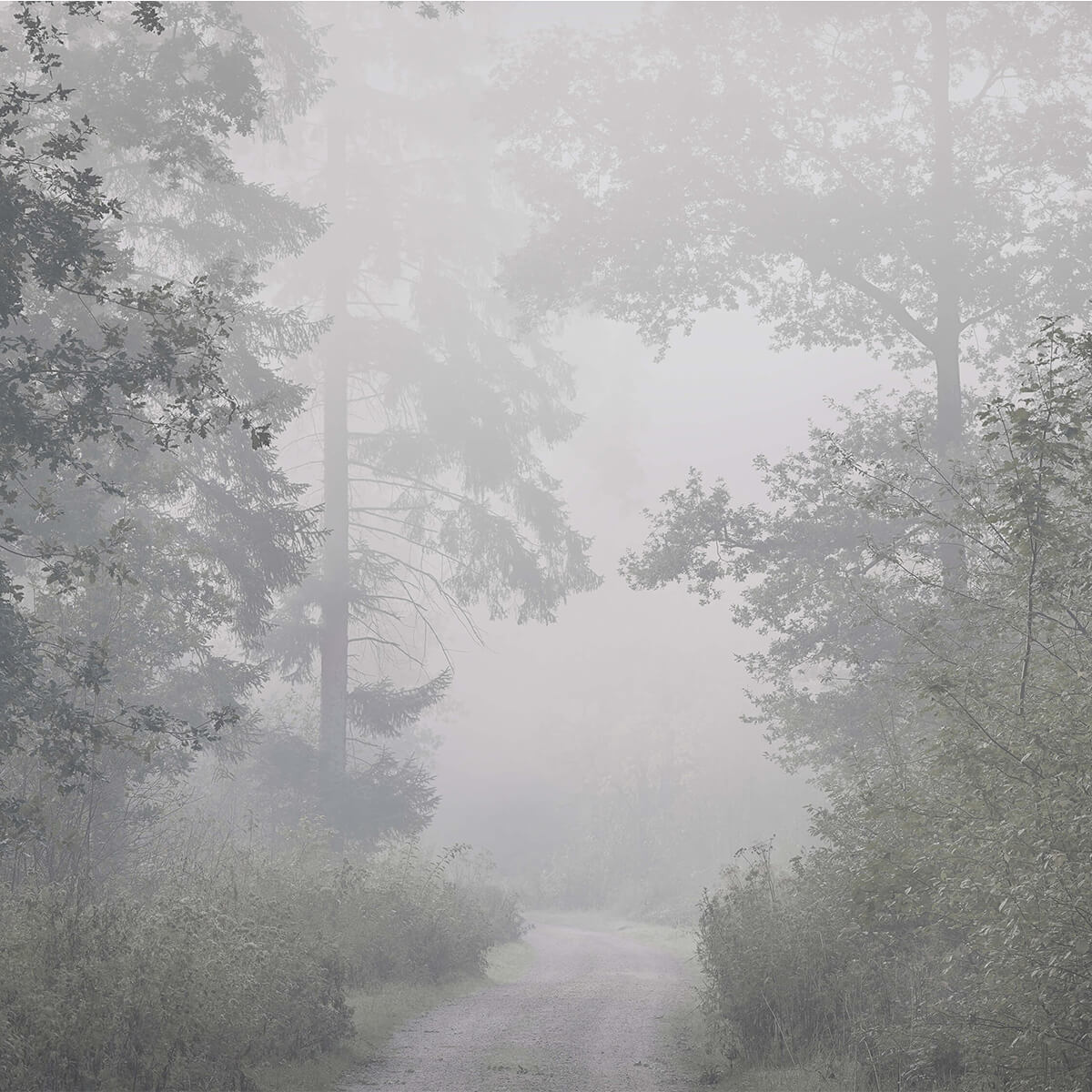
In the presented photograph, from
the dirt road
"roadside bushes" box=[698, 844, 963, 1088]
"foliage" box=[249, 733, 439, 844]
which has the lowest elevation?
the dirt road

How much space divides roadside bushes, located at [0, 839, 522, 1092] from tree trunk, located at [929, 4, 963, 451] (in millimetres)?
12163

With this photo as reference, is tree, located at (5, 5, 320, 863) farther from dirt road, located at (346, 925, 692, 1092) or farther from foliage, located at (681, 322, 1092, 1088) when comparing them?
foliage, located at (681, 322, 1092, 1088)

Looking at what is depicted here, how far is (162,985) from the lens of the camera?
7371 mm

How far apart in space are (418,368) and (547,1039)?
16821mm

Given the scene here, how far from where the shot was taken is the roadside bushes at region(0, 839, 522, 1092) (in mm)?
6820

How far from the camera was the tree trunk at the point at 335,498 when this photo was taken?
22312 millimetres

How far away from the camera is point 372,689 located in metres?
22.9

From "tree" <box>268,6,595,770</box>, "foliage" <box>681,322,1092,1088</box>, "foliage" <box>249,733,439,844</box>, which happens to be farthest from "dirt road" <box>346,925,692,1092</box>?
"tree" <box>268,6,595,770</box>

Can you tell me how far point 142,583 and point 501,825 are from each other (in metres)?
34.4

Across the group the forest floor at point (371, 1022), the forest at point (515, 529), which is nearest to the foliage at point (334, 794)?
the forest at point (515, 529)

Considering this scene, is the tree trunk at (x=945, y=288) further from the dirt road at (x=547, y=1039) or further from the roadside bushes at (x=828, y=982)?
the dirt road at (x=547, y=1039)

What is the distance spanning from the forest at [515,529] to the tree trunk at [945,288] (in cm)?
7

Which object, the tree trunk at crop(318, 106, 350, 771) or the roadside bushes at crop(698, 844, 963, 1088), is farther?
the tree trunk at crop(318, 106, 350, 771)

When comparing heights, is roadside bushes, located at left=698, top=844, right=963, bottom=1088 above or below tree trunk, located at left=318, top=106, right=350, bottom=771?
below
